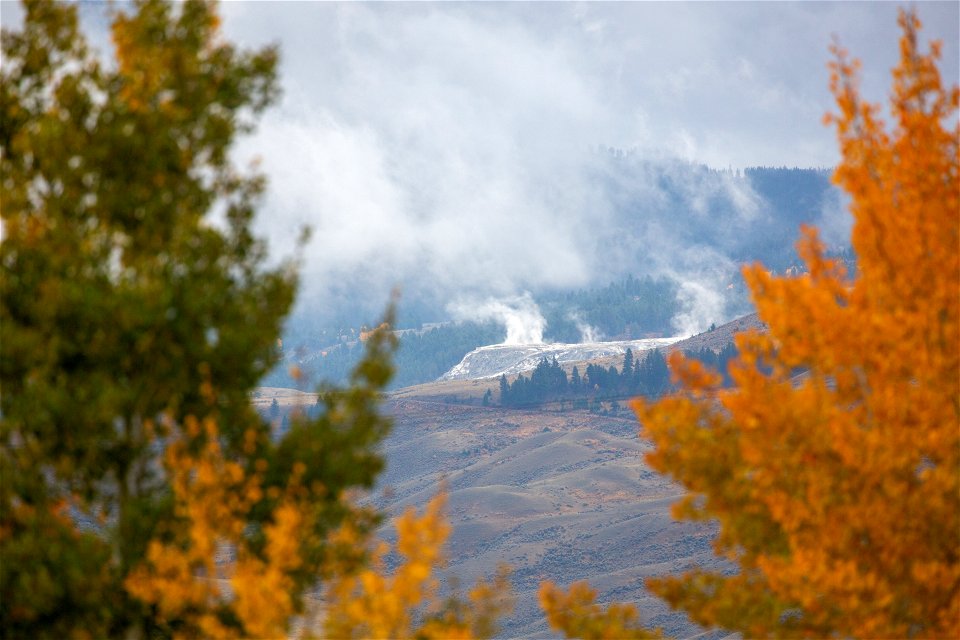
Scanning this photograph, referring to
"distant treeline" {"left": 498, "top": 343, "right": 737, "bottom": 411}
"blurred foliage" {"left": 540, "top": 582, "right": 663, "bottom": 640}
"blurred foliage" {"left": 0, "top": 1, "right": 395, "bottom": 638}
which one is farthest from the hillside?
"blurred foliage" {"left": 0, "top": 1, "right": 395, "bottom": 638}

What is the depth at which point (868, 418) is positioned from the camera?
11.8 meters

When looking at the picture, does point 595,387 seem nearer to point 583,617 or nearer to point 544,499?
point 544,499

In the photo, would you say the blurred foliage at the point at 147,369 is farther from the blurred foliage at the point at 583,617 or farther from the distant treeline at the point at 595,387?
the distant treeline at the point at 595,387

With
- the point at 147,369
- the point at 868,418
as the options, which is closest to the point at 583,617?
the point at 868,418

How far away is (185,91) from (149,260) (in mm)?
1935

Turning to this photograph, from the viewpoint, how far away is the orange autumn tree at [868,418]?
10.7 metres

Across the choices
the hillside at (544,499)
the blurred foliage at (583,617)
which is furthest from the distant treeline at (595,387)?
the blurred foliage at (583,617)

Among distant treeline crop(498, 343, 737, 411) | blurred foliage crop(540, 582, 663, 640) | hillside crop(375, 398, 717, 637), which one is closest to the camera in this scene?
blurred foliage crop(540, 582, 663, 640)

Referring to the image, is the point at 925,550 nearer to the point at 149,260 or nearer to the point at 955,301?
the point at 955,301

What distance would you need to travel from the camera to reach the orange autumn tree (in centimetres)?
1073

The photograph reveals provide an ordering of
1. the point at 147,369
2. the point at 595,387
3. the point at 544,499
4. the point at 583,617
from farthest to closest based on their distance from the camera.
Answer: the point at 595,387, the point at 544,499, the point at 583,617, the point at 147,369

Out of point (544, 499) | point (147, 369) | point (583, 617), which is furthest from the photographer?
point (544, 499)

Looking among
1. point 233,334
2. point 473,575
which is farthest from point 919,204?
point 473,575

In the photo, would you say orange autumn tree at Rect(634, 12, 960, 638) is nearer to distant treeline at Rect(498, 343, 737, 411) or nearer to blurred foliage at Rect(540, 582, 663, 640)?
blurred foliage at Rect(540, 582, 663, 640)
